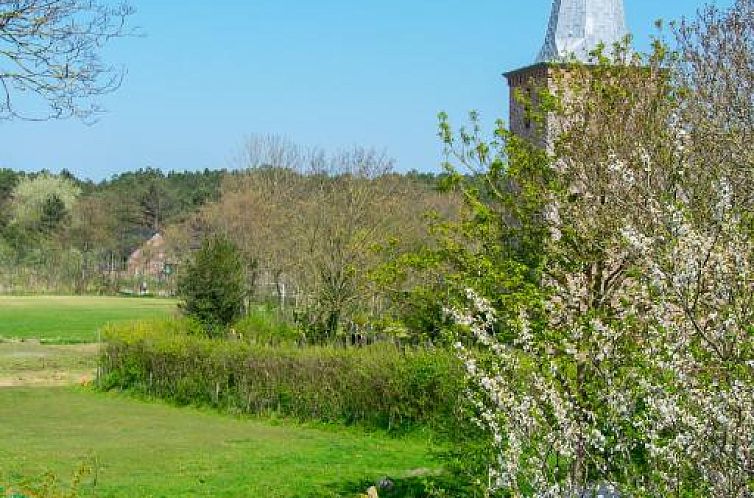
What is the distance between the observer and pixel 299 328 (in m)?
27.1

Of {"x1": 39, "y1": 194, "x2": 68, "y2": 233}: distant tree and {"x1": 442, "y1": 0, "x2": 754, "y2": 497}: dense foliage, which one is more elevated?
{"x1": 39, "y1": 194, "x2": 68, "y2": 233}: distant tree

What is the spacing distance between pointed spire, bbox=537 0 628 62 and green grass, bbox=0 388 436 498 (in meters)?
17.0

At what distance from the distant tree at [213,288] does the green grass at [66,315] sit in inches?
280

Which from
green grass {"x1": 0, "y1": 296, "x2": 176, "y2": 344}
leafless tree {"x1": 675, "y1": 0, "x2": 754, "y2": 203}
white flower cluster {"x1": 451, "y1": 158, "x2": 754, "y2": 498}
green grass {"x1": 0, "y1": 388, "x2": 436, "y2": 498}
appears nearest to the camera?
white flower cluster {"x1": 451, "y1": 158, "x2": 754, "y2": 498}

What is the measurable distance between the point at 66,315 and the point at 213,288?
3010 centimetres

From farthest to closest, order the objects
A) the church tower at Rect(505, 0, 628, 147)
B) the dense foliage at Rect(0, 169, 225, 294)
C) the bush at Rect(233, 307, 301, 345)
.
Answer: the dense foliage at Rect(0, 169, 225, 294)
the church tower at Rect(505, 0, 628, 147)
the bush at Rect(233, 307, 301, 345)

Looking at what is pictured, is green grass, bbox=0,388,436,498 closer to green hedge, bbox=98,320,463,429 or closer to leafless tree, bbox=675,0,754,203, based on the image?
green hedge, bbox=98,320,463,429

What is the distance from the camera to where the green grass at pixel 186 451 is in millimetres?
13219

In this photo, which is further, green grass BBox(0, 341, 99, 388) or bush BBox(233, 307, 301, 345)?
green grass BBox(0, 341, 99, 388)

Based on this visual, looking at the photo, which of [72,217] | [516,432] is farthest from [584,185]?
[72,217]

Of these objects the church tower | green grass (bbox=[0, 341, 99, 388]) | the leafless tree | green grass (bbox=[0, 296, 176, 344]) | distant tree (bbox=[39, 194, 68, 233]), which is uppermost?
the church tower

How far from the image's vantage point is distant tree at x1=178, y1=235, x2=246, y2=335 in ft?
94.2

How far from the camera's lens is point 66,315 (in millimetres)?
55906

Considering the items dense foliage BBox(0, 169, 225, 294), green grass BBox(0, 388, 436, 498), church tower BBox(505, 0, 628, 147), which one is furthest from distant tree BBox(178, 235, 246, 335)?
dense foliage BBox(0, 169, 225, 294)
